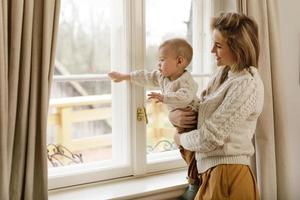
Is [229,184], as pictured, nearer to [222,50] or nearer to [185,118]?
[185,118]

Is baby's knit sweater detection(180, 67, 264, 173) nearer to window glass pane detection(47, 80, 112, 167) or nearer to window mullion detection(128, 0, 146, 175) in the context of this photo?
window mullion detection(128, 0, 146, 175)

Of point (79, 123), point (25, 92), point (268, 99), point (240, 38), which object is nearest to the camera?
point (25, 92)

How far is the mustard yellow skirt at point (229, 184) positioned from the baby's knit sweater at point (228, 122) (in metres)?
0.03

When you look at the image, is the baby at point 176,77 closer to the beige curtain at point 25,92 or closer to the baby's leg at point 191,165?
the baby's leg at point 191,165

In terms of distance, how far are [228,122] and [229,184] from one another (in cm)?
27

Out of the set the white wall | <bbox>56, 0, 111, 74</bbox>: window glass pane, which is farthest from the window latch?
the white wall

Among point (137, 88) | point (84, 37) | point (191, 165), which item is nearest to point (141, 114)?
point (137, 88)

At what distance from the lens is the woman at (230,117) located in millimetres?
1482

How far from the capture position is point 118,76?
69.4 inches

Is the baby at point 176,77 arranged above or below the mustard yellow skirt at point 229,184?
above

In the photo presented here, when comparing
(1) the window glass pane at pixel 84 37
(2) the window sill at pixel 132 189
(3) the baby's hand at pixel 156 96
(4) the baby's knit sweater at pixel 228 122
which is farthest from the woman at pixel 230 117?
(1) the window glass pane at pixel 84 37

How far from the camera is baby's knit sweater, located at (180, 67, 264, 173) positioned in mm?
1476

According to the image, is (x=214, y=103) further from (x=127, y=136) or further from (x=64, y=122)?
(x=64, y=122)

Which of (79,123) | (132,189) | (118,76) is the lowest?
(132,189)
